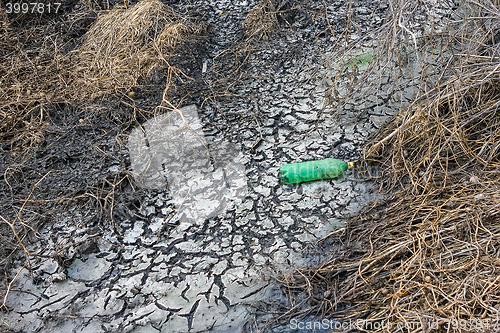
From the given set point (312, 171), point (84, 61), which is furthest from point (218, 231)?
point (84, 61)

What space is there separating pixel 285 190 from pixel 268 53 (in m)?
1.73

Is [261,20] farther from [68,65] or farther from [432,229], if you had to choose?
[432,229]

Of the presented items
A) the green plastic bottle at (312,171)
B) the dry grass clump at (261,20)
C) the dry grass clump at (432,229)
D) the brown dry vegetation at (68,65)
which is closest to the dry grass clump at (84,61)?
the brown dry vegetation at (68,65)

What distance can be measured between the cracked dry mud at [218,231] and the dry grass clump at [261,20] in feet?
2.63

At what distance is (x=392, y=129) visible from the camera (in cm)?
274

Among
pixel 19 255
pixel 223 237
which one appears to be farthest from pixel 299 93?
pixel 19 255

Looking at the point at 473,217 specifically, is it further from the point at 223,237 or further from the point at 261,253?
the point at 223,237

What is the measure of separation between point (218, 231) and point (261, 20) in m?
2.51

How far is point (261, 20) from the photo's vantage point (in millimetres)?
4082

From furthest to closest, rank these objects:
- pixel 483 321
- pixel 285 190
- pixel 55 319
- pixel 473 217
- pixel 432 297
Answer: pixel 285 190 → pixel 55 319 → pixel 473 217 → pixel 432 297 → pixel 483 321

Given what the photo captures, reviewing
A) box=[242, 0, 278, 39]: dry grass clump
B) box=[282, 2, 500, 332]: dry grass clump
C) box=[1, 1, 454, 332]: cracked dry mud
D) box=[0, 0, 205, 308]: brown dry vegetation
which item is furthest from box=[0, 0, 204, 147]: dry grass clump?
box=[282, 2, 500, 332]: dry grass clump

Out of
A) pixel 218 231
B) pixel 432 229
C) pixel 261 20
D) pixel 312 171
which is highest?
pixel 261 20

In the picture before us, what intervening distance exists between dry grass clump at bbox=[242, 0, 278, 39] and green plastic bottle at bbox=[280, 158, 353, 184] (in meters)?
1.84

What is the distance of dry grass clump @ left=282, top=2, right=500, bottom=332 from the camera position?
1.71m
